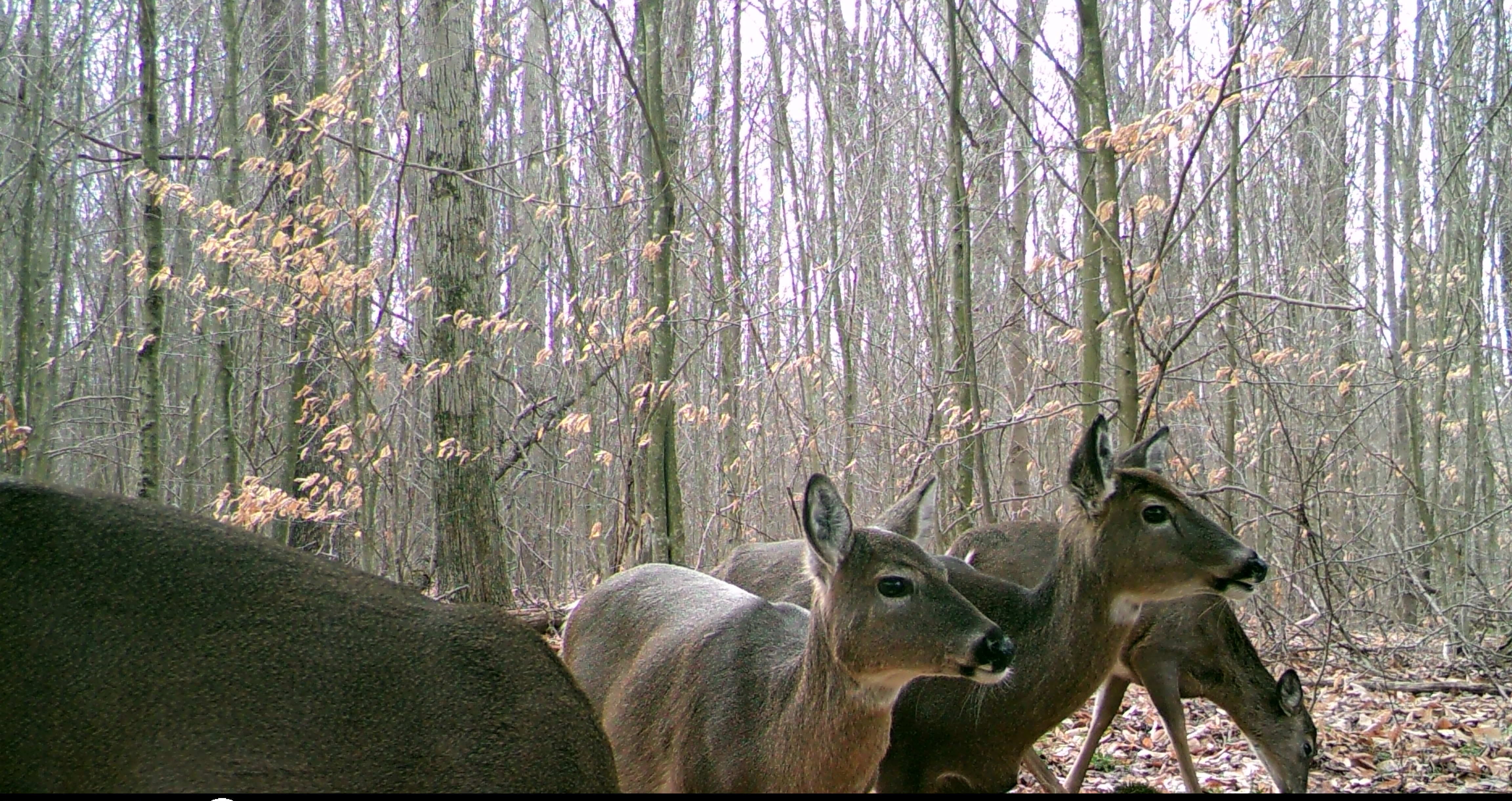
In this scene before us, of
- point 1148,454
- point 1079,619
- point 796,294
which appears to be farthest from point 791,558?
point 796,294

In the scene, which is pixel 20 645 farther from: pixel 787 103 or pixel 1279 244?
pixel 787 103

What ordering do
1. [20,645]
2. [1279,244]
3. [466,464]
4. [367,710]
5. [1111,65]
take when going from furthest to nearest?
[1111,65], [1279,244], [466,464], [367,710], [20,645]

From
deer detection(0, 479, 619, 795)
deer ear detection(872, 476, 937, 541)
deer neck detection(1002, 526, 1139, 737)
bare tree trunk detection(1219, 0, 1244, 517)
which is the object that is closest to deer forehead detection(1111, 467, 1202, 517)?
deer neck detection(1002, 526, 1139, 737)

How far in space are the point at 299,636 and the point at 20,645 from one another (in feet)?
1.31

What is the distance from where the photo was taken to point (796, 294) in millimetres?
16625

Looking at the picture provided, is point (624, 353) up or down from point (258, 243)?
down

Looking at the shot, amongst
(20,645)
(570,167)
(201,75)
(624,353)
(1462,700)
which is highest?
(201,75)

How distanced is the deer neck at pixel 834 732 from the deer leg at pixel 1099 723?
271 cm

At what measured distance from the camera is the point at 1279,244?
14367mm

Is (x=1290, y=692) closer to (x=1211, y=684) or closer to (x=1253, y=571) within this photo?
(x=1211, y=684)

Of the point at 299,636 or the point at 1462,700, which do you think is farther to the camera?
the point at 1462,700

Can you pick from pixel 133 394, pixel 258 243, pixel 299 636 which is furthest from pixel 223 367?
pixel 299 636

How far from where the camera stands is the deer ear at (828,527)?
494 cm

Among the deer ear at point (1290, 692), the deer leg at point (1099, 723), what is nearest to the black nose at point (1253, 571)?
the deer ear at point (1290, 692)
